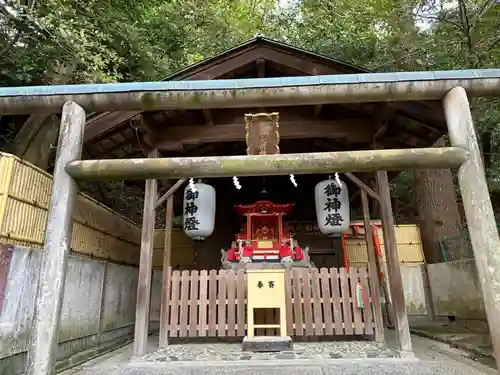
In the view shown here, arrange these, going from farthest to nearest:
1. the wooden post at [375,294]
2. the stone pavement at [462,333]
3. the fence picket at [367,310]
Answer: the fence picket at [367,310] < the wooden post at [375,294] < the stone pavement at [462,333]

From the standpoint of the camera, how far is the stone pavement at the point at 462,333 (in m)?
5.40

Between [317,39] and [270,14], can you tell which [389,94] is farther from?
[270,14]

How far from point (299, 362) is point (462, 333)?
4306 mm

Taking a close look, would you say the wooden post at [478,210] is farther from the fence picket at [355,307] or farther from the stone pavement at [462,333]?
the fence picket at [355,307]

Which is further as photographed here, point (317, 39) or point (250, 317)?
point (317, 39)

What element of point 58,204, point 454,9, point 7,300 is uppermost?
point 454,9

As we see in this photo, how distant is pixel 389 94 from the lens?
147 inches

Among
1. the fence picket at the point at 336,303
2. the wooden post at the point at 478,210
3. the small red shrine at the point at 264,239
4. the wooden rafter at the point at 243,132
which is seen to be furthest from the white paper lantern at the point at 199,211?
the wooden post at the point at 478,210

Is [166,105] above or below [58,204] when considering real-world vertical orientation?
above

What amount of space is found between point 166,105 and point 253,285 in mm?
3730

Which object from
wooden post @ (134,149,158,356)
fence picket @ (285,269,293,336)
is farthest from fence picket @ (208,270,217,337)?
fence picket @ (285,269,293,336)

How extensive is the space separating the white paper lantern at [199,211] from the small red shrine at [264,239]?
1583mm

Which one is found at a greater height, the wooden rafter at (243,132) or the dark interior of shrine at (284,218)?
the wooden rafter at (243,132)

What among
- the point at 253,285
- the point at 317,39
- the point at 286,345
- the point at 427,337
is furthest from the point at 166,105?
the point at 317,39
